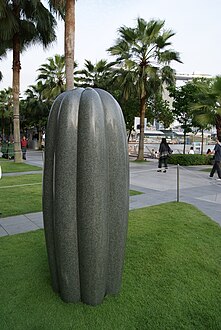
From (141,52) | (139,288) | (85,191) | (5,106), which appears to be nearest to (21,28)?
(141,52)

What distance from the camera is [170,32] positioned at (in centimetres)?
1680

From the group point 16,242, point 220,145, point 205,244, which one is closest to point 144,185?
point 220,145

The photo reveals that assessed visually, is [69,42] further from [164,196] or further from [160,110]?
[160,110]

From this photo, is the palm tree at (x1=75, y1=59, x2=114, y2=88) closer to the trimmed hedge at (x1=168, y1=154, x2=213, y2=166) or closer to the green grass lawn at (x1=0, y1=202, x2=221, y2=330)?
the trimmed hedge at (x1=168, y1=154, x2=213, y2=166)

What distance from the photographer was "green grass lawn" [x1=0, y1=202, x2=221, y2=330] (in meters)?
2.56

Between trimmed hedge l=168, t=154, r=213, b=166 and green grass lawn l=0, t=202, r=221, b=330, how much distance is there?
12.8m

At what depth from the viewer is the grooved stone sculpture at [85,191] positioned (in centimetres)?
255

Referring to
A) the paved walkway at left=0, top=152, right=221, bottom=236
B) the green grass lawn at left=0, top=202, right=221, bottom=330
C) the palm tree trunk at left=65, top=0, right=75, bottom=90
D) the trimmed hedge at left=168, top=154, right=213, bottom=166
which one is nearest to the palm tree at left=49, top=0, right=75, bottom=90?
the palm tree trunk at left=65, top=0, right=75, bottom=90

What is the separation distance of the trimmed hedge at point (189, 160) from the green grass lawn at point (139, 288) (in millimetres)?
12778

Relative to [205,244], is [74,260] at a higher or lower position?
higher

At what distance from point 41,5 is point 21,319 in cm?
1617

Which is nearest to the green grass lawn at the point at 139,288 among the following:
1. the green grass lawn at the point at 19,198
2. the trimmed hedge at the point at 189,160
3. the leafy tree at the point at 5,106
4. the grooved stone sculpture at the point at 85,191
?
the grooved stone sculpture at the point at 85,191

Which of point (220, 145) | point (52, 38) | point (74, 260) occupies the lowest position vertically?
point (74, 260)

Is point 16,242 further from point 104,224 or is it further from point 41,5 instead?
point 41,5
